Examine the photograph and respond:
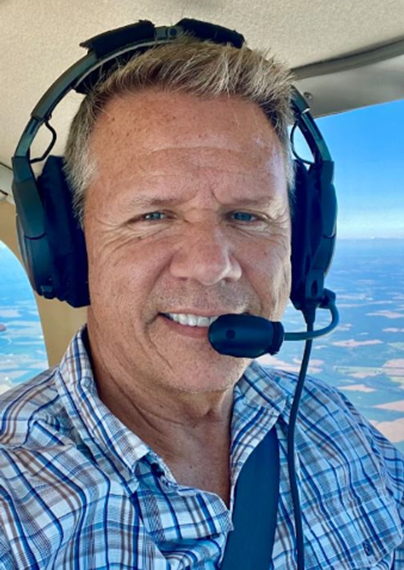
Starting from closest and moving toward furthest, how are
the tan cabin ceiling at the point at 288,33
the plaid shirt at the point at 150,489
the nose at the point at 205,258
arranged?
the plaid shirt at the point at 150,489
the nose at the point at 205,258
the tan cabin ceiling at the point at 288,33

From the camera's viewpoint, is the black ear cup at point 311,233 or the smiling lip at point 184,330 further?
the black ear cup at point 311,233

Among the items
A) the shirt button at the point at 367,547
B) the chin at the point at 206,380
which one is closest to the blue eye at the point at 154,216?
the chin at the point at 206,380

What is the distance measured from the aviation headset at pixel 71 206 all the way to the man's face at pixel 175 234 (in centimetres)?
5

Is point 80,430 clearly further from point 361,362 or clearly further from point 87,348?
point 361,362

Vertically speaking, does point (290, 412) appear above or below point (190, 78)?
below

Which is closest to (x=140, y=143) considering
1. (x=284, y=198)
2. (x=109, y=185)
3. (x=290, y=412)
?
(x=109, y=185)

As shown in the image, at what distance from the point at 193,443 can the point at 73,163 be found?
0.52 meters

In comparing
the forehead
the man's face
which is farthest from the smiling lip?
the forehead

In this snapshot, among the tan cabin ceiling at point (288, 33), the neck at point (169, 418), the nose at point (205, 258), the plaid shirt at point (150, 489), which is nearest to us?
the plaid shirt at point (150, 489)

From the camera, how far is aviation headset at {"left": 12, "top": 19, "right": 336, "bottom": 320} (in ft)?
3.54

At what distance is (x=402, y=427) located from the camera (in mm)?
1648

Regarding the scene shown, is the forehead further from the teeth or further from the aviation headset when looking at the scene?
the teeth

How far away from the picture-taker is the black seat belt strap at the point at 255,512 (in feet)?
3.52

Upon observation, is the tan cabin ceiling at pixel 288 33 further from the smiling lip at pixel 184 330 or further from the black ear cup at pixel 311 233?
the smiling lip at pixel 184 330
